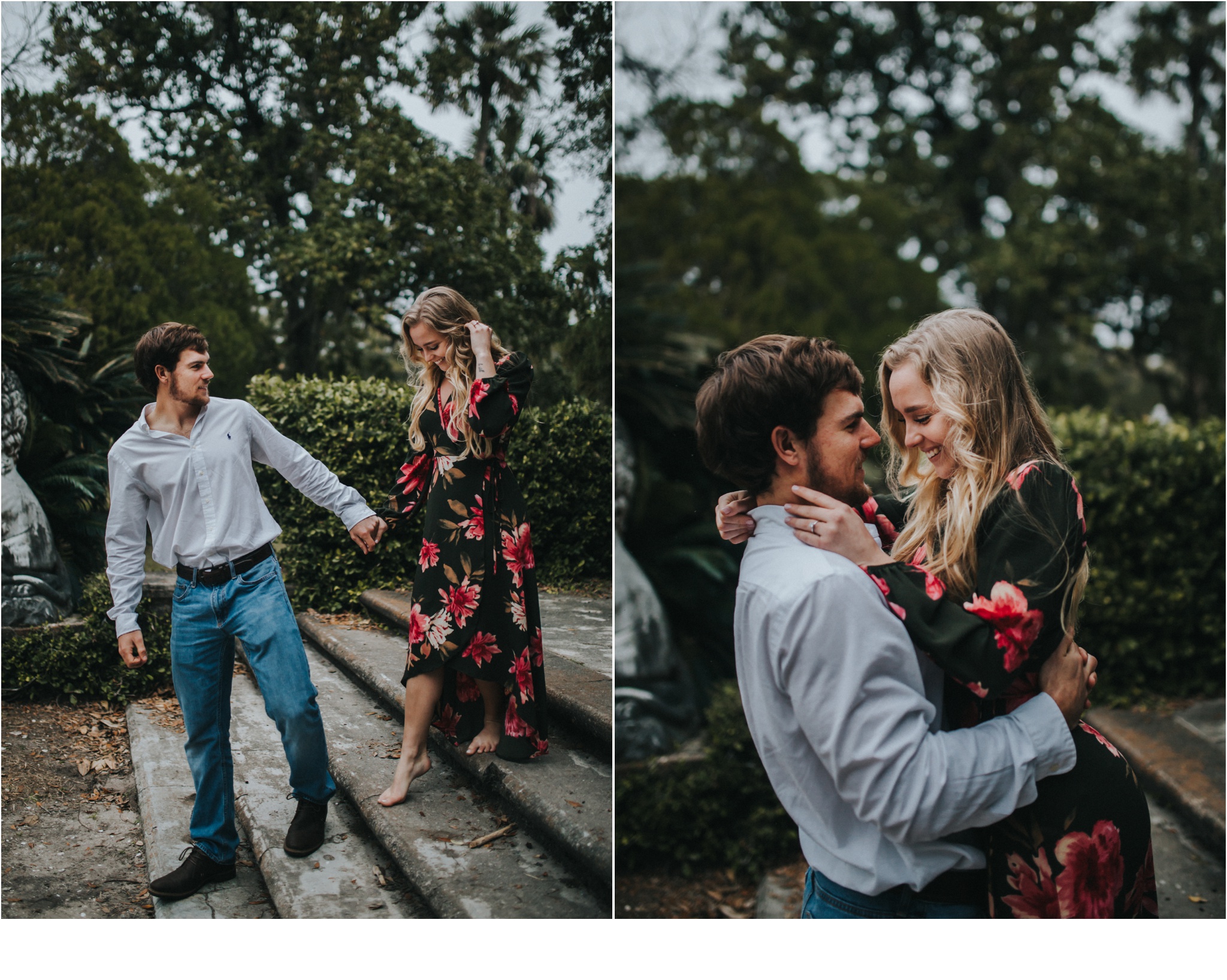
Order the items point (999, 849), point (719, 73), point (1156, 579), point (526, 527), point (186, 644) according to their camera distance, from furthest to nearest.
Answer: point (719, 73) < point (1156, 579) < point (526, 527) < point (186, 644) < point (999, 849)

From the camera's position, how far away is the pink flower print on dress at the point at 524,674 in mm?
2285

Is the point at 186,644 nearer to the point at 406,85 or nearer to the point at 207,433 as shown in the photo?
the point at 207,433

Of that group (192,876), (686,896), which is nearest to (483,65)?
(192,876)

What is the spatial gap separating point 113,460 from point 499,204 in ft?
4.12

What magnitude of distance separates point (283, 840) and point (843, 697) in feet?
5.16

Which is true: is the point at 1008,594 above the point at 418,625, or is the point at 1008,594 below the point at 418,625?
above

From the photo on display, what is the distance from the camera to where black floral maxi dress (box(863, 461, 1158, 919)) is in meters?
1.32

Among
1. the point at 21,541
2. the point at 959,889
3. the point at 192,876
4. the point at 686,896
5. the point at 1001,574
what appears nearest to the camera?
the point at 1001,574

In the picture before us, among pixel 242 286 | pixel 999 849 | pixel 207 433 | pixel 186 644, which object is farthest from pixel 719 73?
pixel 999 849

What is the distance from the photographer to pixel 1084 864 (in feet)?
4.70

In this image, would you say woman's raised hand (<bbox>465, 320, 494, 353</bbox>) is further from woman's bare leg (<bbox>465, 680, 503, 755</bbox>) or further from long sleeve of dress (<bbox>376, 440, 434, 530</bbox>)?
woman's bare leg (<bbox>465, 680, 503, 755</bbox>)

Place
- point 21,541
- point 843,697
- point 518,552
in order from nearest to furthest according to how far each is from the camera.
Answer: point 843,697 → point 518,552 → point 21,541

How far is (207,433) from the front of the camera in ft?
7.18

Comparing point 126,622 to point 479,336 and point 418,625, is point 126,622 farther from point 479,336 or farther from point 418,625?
point 479,336
